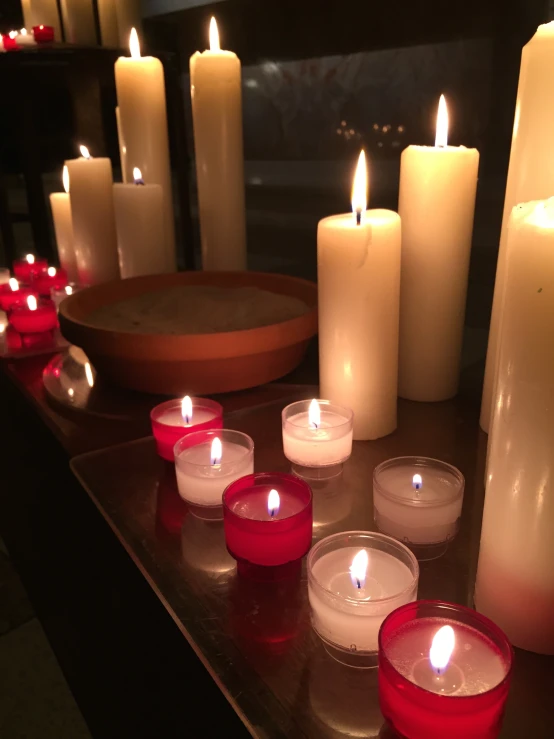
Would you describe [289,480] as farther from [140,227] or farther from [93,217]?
[93,217]

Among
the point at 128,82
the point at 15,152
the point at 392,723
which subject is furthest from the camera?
the point at 15,152

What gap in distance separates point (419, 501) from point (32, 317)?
873 millimetres

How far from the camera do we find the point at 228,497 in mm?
624

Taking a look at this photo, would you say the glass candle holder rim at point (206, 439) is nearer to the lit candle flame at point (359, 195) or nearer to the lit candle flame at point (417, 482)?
the lit candle flame at point (417, 482)

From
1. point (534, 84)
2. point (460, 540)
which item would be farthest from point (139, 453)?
point (534, 84)

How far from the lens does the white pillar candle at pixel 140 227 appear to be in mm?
1247

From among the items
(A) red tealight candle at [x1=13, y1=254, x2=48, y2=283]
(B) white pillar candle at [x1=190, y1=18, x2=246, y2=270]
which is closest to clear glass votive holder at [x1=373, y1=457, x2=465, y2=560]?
(B) white pillar candle at [x1=190, y1=18, x2=246, y2=270]

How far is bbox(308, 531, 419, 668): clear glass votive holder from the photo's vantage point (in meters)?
0.49

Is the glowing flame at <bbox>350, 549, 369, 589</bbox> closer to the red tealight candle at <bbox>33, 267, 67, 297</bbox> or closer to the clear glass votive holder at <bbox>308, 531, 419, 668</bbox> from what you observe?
the clear glass votive holder at <bbox>308, 531, 419, 668</bbox>

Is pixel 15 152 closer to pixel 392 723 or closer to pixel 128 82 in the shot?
pixel 128 82

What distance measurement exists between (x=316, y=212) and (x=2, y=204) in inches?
42.6

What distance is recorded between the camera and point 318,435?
0.77m

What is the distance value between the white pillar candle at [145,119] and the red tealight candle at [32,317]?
0.25 meters

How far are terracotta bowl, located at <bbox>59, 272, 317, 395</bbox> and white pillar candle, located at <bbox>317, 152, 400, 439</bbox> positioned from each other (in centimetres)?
10
